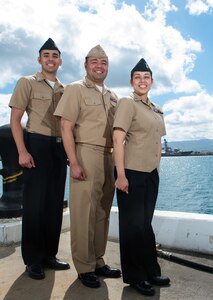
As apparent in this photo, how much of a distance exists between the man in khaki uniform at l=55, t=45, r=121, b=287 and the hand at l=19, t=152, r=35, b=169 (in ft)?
1.25

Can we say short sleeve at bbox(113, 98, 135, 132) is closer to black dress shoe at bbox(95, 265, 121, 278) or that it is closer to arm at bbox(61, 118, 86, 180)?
arm at bbox(61, 118, 86, 180)

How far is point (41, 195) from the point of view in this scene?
125 inches

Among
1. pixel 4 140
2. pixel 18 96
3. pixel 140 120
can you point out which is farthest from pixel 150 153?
pixel 4 140

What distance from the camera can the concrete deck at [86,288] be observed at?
2.64 meters

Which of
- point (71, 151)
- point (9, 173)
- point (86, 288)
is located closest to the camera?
point (86, 288)

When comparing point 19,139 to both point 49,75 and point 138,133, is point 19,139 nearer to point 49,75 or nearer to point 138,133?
point 49,75

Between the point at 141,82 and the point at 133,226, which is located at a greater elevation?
the point at 141,82

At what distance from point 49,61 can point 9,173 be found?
1.75 m

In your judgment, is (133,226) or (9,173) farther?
(9,173)

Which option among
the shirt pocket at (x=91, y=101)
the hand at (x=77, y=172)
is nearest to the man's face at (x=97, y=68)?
the shirt pocket at (x=91, y=101)

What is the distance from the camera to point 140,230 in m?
2.79

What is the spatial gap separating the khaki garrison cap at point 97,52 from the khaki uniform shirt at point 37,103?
53 cm

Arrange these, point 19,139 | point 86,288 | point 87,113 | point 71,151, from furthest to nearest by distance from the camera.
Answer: point 19,139, point 87,113, point 71,151, point 86,288

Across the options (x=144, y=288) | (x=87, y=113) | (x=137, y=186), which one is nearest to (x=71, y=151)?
(x=87, y=113)
